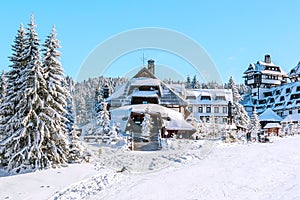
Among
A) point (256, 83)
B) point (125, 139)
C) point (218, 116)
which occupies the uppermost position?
point (256, 83)

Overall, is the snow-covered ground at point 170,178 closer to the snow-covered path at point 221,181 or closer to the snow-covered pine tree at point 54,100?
the snow-covered path at point 221,181

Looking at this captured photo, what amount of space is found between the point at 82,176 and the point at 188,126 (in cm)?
1608

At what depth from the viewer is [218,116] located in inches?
2360

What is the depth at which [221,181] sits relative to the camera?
13906 millimetres

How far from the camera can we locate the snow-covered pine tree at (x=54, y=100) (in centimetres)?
1859

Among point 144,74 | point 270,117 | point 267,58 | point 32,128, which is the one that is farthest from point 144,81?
point 267,58

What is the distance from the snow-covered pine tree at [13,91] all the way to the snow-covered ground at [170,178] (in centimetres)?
368

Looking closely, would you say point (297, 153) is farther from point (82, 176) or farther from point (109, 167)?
point (82, 176)

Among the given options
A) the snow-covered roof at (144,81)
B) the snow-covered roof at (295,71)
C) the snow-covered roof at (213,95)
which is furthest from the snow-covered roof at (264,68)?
the snow-covered roof at (144,81)

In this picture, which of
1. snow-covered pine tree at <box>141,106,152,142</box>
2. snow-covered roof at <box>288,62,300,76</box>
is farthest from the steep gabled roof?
snow-covered roof at <box>288,62,300,76</box>

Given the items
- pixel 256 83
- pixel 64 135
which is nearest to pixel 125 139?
pixel 64 135

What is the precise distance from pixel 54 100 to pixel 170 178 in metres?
8.40

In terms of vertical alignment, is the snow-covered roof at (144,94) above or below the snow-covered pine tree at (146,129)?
above

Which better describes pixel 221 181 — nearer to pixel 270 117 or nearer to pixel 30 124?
pixel 30 124
